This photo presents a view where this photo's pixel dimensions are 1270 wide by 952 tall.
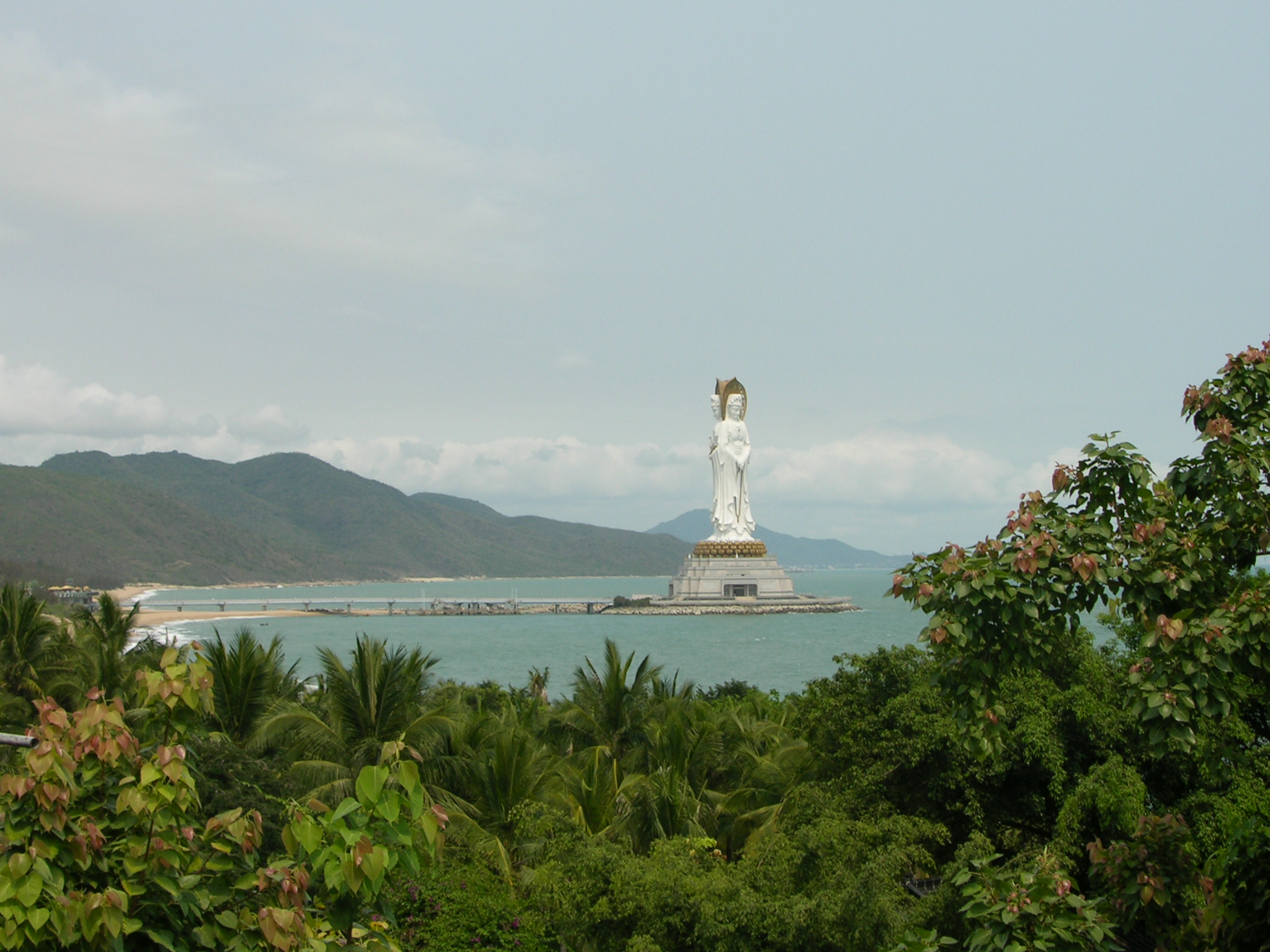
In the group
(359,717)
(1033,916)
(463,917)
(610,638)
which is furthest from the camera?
(610,638)

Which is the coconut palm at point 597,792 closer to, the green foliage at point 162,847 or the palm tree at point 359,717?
the palm tree at point 359,717

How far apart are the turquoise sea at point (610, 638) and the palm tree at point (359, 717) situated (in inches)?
893

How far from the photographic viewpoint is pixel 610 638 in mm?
43125

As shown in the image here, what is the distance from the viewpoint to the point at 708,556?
3278 inches

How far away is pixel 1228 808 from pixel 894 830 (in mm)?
3053

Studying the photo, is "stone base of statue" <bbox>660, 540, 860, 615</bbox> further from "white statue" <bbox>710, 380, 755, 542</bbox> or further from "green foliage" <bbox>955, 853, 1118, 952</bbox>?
"green foliage" <bbox>955, 853, 1118, 952</bbox>

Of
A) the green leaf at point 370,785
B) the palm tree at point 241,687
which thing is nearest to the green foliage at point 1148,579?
the green leaf at point 370,785

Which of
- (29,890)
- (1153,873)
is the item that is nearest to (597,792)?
(1153,873)

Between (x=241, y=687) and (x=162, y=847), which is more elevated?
(x=162, y=847)

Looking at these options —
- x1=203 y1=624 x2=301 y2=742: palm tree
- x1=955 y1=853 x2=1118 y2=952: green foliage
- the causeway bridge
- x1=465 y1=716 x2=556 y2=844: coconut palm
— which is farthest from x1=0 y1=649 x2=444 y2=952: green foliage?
the causeway bridge

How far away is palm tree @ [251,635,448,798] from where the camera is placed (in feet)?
47.5

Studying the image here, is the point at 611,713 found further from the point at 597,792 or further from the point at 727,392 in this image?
the point at 727,392

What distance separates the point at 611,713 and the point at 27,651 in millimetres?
11309

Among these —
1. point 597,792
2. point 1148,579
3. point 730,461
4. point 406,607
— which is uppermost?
point 730,461
